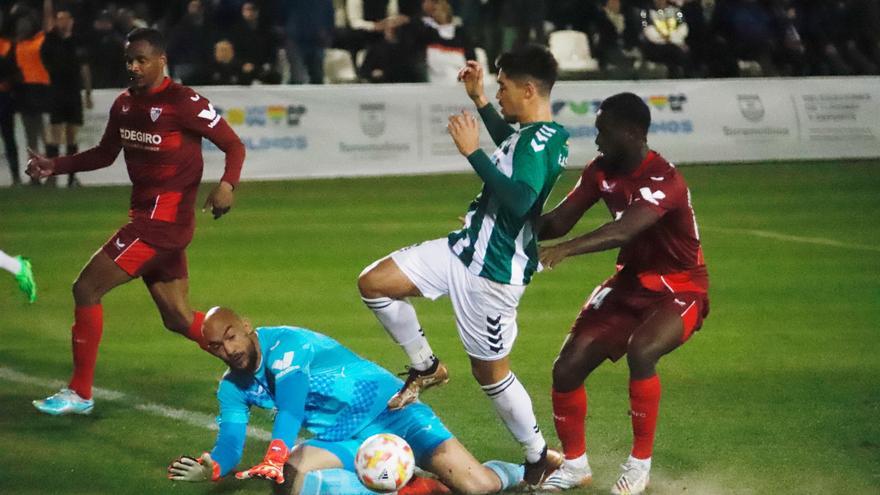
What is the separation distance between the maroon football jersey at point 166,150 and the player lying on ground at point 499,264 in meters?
1.88

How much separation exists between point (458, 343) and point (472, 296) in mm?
3736

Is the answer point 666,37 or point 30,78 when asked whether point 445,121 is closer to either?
point 666,37

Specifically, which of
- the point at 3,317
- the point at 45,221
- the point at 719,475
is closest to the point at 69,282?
the point at 3,317

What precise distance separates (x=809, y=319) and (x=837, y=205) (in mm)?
6380

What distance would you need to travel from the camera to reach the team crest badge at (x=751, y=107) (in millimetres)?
21656

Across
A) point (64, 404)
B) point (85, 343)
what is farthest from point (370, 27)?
point (64, 404)

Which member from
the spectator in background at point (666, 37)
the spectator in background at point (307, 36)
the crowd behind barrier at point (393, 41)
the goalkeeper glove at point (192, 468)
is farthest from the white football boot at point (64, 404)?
the spectator in background at point (666, 37)

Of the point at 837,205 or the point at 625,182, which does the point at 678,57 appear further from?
the point at 625,182

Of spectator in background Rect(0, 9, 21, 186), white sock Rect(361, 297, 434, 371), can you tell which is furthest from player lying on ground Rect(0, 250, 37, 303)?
spectator in background Rect(0, 9, 21, 186)

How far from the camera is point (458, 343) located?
10773mm

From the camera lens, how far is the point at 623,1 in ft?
77.0

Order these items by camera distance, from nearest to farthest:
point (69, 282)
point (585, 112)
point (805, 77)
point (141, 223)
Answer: point (141, 223), point (69, 282), point (585, 112), point (805, 77)

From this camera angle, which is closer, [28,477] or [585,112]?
[28,477]

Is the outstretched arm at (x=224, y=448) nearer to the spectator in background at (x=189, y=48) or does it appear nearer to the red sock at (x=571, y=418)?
the red sock at (x=571, y=418)
